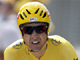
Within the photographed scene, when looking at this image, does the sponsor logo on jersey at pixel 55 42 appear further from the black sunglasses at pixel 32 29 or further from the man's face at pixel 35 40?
the black sunglasses at pixel 32 29

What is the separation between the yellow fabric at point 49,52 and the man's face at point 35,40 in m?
0.23

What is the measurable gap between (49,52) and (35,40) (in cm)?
45

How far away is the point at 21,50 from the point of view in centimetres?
366

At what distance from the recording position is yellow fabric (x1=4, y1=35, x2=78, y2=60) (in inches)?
141

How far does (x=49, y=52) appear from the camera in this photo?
3.67 meters

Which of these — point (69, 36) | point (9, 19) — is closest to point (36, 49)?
point (9, 19)

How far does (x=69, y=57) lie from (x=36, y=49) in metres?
0.62

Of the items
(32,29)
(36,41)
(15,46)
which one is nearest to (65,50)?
(36,41)

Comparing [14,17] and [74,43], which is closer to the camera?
[14,17]

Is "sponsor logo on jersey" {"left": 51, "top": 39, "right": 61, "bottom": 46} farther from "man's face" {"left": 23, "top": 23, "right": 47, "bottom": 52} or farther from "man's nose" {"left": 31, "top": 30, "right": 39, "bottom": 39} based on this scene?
"man's nose" {"left": 31, "top": 30, "right": 39, "bottom": 39}

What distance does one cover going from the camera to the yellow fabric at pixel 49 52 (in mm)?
3569

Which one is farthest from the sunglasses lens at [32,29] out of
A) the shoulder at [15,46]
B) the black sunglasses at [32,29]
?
the shoulder at [15,46]

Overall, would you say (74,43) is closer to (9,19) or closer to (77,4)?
(77,4)

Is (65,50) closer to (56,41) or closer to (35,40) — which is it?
(56,41)
